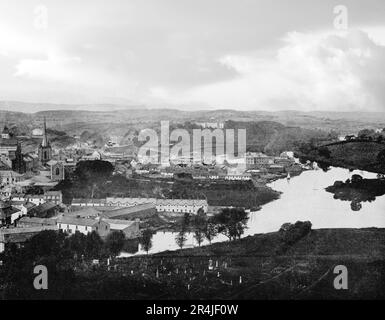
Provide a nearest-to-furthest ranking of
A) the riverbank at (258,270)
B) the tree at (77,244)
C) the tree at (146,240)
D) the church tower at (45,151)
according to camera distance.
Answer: the riverbank at (258,270) → the tree at (77,244) → the tree at (146,240) → the church tower at (45,151)

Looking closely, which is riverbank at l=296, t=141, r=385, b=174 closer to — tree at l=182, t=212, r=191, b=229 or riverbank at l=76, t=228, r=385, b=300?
riverbank at l=76, t=228, r=385, b=300

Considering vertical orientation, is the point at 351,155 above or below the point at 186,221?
above

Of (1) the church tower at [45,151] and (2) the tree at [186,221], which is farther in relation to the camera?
(1) the church tower at [45,151]

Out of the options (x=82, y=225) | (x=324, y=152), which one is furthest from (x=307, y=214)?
(x=82, y=225)

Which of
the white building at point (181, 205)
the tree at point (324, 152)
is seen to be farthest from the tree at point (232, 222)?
the tree at point (324, 152)

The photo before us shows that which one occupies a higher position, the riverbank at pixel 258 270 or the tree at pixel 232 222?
the tree at pixel 232 222

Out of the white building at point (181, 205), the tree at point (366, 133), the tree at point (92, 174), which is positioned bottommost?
the white building at point (181, 205)

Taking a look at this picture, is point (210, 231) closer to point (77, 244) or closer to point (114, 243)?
point (114, 243)

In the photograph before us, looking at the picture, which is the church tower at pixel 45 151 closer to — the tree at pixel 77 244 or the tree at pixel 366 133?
the tree at pixel 77 244
